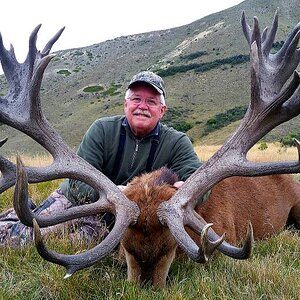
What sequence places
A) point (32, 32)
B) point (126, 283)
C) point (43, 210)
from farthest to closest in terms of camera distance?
1. point (43, 210)
2. point (32, 32)
3. point (126, 283)

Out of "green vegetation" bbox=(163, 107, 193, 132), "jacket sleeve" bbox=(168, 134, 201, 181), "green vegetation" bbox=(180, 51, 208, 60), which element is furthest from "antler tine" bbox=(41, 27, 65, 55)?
"green vegetation" bbox=(180, 51, 208, 60)

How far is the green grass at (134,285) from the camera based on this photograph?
3973mm

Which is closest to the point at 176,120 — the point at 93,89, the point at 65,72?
the point at 93,89

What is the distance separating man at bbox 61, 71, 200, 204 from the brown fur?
65 centimetres

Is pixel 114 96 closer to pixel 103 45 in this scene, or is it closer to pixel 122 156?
pixel 103 45

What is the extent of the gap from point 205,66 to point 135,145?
73.2m

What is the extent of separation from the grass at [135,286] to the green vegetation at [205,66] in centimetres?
7183

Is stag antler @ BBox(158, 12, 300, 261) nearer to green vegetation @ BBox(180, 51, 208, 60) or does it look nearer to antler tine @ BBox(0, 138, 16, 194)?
antler tine @ BBox(0, 138, 16, 194)

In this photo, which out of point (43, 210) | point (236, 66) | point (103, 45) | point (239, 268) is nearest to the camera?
point (239, 268)

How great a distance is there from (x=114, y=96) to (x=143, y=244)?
73064mm

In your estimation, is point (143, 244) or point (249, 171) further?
point (249, 171)

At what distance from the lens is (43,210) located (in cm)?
593

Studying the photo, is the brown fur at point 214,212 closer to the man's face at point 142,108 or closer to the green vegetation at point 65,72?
the man's face at point 142,108

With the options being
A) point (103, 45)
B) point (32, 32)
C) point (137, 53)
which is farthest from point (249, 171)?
point (103, 45)
